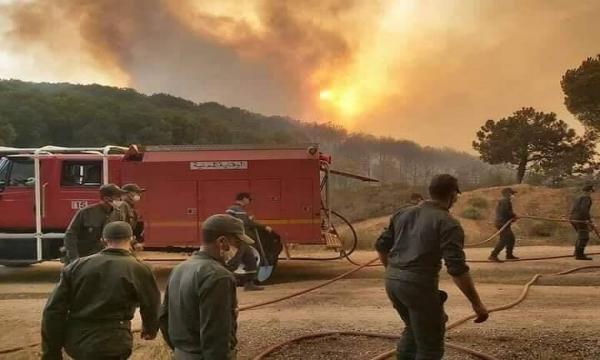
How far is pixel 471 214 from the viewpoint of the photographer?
24375 millimetres

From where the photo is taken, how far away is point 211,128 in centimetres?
4375

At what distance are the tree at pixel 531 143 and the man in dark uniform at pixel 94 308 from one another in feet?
94.6

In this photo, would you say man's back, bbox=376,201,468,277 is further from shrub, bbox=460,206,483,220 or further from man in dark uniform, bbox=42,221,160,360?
shrub, bbox=460,206,483,220

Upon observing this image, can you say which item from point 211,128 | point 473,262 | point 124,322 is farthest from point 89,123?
point 124,322

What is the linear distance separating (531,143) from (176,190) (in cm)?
2421

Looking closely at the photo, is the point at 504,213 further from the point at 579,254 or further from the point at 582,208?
the point at 579,254

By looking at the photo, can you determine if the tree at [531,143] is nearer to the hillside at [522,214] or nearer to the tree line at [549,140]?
the tree line at [549,140]

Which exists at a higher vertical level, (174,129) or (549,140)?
(174,129)

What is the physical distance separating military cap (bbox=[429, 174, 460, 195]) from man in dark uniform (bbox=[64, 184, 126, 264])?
173 inches

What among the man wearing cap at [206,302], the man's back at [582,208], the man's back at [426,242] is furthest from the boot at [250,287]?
the man's back at [582,208]

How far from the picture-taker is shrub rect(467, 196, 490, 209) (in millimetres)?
25688

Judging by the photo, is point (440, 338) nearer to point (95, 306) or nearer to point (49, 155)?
point (95, 306)

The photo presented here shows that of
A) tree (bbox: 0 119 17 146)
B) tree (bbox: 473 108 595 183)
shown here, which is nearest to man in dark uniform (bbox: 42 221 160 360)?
tree (bbox: 473 108 595 183)

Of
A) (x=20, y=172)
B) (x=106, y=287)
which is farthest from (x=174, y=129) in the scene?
(x=106, y=287)
